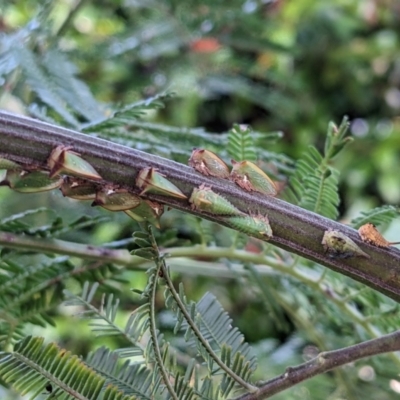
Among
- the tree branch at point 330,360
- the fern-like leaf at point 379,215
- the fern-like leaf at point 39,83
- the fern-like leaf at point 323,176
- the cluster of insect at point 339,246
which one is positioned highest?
the fern-like leaf at point 39,83

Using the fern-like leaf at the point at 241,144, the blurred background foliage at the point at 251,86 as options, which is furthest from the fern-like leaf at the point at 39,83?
the fern-like leaf at the point at 241,144

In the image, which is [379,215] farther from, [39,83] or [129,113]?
[39,83]

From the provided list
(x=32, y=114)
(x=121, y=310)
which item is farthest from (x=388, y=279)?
(x=121, y=310)

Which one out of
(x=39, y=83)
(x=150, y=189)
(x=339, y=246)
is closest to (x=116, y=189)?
(x=150, y=189)

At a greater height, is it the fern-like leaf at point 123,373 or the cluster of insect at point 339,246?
the cluster of insect at point 339,246

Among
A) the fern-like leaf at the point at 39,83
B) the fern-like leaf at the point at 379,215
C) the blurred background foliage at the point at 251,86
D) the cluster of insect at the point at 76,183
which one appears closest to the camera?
the cluster of insect at the point at 76,183

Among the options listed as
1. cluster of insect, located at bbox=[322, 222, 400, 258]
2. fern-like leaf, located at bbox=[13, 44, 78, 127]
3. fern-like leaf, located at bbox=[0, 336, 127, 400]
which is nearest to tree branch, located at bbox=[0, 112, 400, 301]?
cluster of insect, located at bbox=[322, 222, 400, 258]

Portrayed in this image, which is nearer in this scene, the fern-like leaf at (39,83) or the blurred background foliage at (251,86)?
the fern-like leaf at (39,83)

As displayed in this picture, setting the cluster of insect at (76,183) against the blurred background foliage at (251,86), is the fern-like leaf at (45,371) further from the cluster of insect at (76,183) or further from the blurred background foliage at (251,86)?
the blurred background foliage at (251,86)
